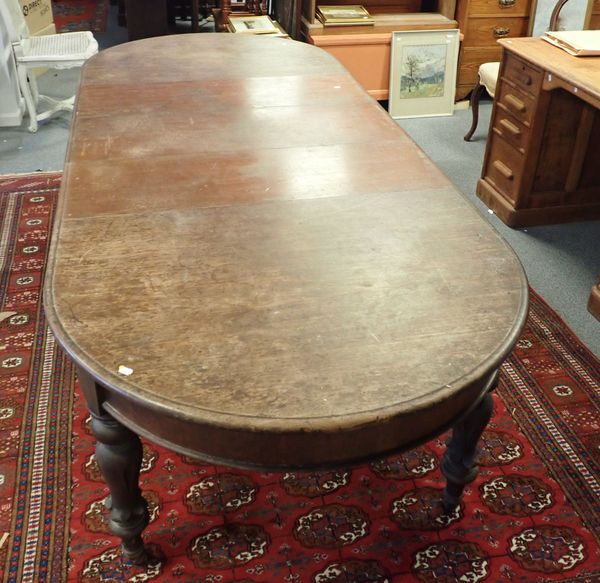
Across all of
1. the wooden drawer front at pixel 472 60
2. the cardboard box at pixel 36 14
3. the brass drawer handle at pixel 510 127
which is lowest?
the wooden drawer front at pixel 472 60

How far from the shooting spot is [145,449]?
80.6 inches

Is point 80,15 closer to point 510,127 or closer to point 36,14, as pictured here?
point 36,14

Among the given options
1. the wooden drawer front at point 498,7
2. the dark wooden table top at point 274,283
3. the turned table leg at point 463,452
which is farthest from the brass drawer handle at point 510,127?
the turned table leg at point 463,452

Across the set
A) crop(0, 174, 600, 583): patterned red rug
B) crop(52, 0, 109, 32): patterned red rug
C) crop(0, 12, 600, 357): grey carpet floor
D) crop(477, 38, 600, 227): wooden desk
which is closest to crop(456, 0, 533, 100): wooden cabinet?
crop(0, 12, 600, 357): grey carpet floor

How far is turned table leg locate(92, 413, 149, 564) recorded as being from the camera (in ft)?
4.48

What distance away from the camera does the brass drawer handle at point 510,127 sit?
3.19 m

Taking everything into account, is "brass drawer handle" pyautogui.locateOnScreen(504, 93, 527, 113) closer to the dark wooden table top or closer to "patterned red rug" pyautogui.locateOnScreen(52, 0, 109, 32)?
the dark wooden table top

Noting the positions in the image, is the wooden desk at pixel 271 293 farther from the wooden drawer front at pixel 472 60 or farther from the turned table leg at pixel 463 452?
the wooden drawer front at pixel 472 60

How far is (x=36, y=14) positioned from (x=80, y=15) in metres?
1.94

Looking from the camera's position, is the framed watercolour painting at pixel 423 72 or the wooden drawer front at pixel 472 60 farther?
the wooden drawer front at pixel 472 60

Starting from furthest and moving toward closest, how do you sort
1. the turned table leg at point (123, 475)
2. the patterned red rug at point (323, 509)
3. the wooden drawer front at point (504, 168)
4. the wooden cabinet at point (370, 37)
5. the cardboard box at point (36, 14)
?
the cardboard box at point (36, 14) → the wooden cabinet at point (370, 37) → the wooden drawer front at point (504, 168) → the patterned red rug at point (323, 509) → the turned table leg at point (123, 475)

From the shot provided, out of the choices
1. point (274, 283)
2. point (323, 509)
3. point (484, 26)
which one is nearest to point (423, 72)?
point (484, 26)

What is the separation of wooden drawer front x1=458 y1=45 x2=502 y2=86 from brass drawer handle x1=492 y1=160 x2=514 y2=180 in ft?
5.02

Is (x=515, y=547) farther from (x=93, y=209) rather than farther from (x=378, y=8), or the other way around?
(x=378, y=8)
